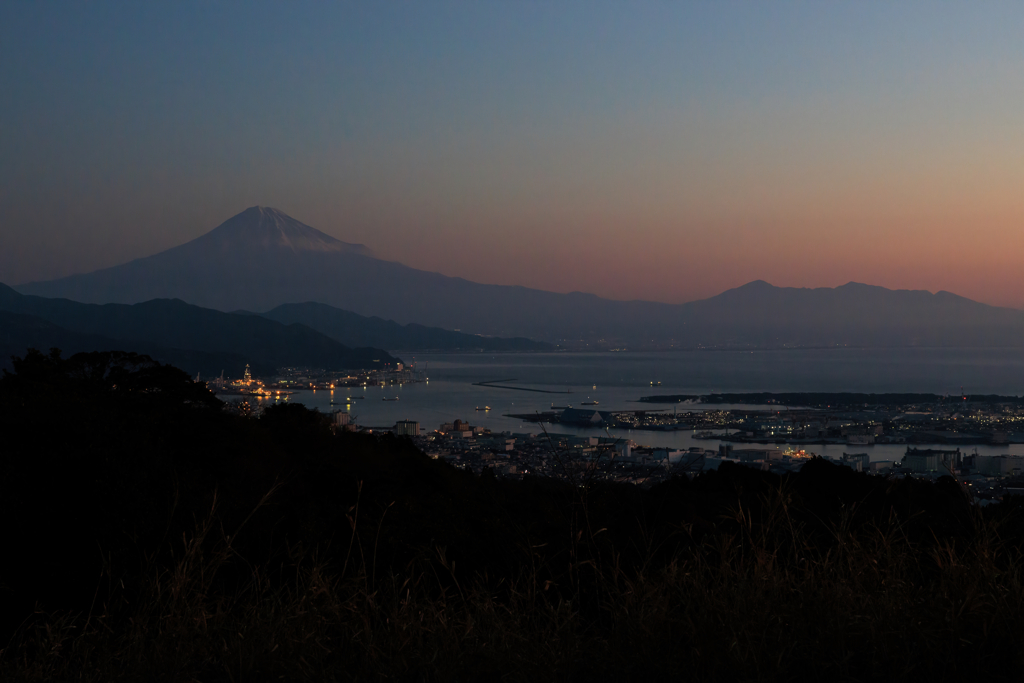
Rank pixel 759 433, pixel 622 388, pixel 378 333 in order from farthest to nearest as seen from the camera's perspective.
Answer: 1. pixel 378 333
2. pixel 622 388
3. pixel 759 433

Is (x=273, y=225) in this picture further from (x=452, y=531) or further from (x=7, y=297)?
(x=452, y=531)

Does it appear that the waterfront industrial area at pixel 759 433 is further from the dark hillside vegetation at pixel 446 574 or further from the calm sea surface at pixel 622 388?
the dark hillside vegetation at pixel 446 574

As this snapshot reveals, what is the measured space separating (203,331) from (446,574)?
54210 mm

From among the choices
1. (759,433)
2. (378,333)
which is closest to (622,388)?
(759,433)

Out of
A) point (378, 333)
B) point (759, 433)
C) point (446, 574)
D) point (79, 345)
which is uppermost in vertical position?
point (378, 333)

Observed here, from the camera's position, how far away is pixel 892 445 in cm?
1688

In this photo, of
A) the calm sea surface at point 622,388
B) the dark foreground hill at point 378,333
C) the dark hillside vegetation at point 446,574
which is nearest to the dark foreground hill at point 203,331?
the calm sea surface at point 622,388

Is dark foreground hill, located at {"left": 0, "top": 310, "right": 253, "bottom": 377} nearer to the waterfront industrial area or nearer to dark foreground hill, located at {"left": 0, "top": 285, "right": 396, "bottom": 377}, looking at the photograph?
dark foreground hill, located at {"left": 0, "top": 285, "right": 396, "bottom": 377}

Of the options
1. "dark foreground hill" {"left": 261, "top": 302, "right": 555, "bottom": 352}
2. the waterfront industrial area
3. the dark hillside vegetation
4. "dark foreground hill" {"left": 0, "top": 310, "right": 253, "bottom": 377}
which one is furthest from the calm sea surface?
"dark foreground hill" {"left": 261, "top": 302, "right": 555, "bottom": 352}

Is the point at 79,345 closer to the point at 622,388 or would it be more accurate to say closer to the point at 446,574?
the point at 622,388

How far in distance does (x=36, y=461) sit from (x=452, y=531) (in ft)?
8.21

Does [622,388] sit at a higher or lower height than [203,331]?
lower

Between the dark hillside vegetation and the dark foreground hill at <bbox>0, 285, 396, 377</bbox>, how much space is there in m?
38.3

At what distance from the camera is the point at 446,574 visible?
4.77 meters
